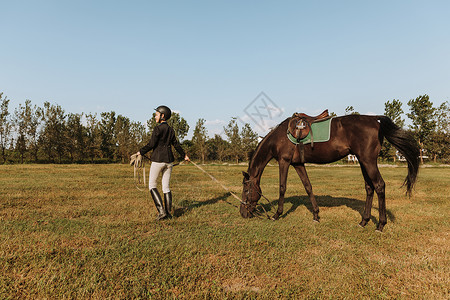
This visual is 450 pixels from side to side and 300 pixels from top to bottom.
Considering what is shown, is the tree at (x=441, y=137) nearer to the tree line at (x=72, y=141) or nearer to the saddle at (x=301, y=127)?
the tree line at (x=72, y=141)

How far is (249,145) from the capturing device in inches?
1901

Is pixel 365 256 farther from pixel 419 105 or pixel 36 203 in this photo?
pixel 419 105

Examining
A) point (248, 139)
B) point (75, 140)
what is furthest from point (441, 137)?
point (75, 140)

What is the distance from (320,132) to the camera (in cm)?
597

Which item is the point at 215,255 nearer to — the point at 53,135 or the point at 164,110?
the point at 164,110

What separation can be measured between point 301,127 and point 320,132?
47 cm

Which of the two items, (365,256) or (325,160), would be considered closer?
(365,256)

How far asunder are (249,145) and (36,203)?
139ft

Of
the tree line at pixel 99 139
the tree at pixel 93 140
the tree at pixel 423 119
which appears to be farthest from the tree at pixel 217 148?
the tree at pixel 423 119

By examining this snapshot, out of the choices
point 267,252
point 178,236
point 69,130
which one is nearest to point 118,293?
point 178,236

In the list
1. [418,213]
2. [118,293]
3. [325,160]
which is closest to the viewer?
[118,293]

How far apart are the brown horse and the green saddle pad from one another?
3.4 inches

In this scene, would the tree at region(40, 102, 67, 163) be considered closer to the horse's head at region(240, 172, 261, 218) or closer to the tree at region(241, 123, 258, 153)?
the tree at region(241, 123, 258, 153)

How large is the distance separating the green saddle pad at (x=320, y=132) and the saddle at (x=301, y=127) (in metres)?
0.08
